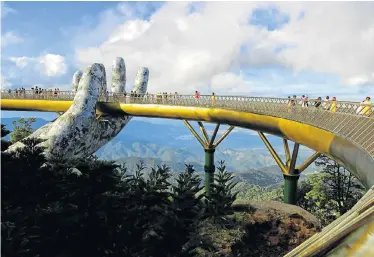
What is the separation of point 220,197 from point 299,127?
4.75 meters

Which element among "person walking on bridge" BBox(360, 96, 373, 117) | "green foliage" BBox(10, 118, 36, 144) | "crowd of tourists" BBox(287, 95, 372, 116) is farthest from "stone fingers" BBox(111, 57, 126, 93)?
"person walking on bridge" BBox(360, 96, 373, 117)

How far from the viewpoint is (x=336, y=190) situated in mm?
35875

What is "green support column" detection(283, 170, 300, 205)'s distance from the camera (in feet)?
63.3

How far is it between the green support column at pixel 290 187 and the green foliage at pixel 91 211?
741 centimetres

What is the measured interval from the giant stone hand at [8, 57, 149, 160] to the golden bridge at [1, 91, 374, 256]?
239 cm

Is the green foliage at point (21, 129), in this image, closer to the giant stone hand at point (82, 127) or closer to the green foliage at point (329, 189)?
the giant stone hand at point (82, 127)

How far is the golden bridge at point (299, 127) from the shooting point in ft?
10.5

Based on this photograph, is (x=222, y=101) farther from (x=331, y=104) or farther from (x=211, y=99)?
(x=331, y=104)

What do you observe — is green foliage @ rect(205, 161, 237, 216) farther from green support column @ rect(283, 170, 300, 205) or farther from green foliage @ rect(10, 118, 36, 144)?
green foliage @ rect(10, 118, 36, 144)

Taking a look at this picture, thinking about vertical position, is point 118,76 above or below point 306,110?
above

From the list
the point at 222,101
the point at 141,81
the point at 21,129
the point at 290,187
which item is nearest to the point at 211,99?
the point at 222,101

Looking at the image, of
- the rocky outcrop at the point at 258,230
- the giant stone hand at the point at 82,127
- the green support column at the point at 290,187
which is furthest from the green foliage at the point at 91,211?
the giant stone hand at the point at 82,127

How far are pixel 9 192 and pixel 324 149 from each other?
1105 cm

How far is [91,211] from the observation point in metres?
12.4
